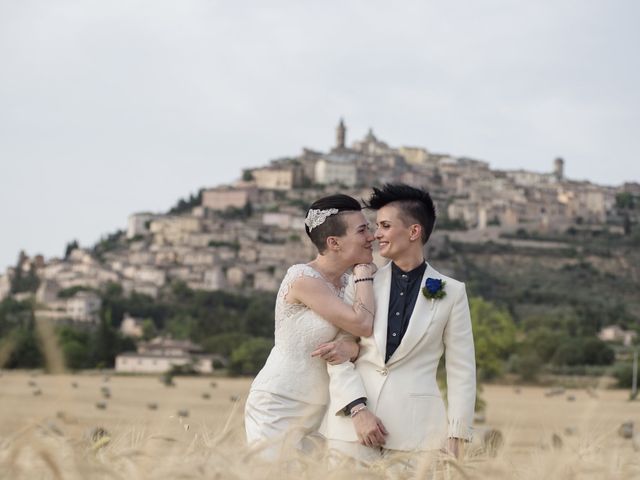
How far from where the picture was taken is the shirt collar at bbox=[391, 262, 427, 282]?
523cm

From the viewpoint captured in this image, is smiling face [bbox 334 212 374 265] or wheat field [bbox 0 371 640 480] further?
smiling face [bbox 334 212 374 265]

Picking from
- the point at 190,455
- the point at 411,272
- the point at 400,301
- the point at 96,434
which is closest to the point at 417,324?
the point at 400,301

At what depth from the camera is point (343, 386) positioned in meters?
4.96

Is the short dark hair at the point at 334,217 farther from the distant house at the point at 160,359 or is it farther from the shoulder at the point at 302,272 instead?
the distant house at the point at 160,359

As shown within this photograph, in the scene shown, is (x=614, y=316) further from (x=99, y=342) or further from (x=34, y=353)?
(x=34, y=353)

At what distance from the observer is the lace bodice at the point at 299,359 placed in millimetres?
5152

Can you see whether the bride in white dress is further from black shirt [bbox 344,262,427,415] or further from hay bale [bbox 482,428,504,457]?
hay bale [bbox 482,428,504,457]

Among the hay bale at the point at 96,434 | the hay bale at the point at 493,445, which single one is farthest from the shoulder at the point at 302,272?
the hay bale at the point at 96,434

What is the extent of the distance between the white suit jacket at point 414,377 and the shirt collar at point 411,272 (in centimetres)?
5

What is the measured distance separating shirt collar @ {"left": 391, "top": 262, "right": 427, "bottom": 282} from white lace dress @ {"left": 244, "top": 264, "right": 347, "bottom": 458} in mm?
282

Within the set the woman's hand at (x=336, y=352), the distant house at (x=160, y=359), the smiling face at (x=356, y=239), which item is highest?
the smiling face at (x=356, y=239)

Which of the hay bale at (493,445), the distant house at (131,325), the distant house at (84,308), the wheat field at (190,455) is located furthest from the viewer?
the distant house at (84,308)

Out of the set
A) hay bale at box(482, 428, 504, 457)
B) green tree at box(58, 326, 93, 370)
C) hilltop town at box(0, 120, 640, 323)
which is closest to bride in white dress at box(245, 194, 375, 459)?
hay bale at box(482, 428, 504, 457)

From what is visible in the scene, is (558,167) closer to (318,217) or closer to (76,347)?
(76,347)
